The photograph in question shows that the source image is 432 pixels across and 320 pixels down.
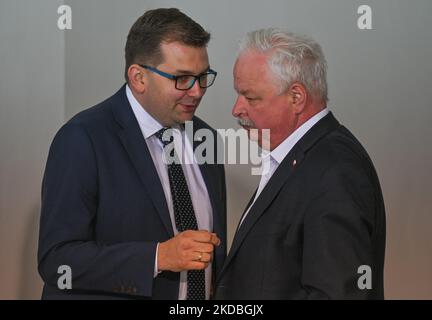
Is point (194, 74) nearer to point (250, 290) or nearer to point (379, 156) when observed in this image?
point (250, 290)

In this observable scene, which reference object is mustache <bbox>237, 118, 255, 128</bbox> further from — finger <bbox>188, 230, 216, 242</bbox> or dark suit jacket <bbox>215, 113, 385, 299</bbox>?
finger <bbox>188, 230, 216, 242</bbox>

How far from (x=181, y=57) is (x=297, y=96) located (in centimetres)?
39

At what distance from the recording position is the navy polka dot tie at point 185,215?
2.10 metres

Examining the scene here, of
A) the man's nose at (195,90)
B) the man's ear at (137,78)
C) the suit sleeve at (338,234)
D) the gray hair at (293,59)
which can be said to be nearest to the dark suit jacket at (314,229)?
the suit sleeve at (338,234)

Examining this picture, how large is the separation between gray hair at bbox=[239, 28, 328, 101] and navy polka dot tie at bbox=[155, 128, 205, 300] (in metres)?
0.46

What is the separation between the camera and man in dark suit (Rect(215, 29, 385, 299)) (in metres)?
1.62

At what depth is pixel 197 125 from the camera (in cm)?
239

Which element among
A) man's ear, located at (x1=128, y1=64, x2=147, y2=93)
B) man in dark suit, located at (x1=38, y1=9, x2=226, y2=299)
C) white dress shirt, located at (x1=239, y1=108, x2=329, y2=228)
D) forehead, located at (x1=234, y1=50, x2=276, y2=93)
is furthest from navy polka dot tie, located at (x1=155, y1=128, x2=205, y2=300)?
forehead, located at (x1=234, y1=50, x2=276, y2=93)

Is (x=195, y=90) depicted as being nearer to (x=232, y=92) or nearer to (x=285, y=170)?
(x=285, y=170)

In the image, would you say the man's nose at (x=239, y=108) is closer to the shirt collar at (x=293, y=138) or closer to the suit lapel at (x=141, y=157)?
the shirt collar at (x=293, y=138)

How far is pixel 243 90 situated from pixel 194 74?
233 mm

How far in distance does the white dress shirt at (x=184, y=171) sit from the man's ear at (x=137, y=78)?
0.11 ft
